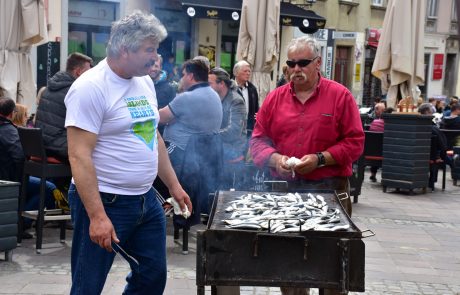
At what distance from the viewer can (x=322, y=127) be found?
4.59 meters

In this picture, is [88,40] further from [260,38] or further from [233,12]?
[260,38]

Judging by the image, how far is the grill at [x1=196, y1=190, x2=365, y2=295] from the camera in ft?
11.5

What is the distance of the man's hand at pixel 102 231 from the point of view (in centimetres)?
349

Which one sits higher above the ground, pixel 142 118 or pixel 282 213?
pixel 142 118

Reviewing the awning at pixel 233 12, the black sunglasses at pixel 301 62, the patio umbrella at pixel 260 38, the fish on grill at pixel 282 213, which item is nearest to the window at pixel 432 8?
the awning at pixel 233 12

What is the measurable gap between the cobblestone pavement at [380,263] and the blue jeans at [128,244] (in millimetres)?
1575

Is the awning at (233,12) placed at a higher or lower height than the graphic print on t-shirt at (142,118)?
higher

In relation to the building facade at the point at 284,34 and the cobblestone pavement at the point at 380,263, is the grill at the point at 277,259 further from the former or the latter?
the building facade at the point at 284,34

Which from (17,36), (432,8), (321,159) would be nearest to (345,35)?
(432,8)

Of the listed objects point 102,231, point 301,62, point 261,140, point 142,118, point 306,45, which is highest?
point 306,45

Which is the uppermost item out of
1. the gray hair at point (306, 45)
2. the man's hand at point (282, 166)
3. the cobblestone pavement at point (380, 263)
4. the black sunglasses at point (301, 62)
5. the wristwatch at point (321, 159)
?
the gray hair at point (306, 45)

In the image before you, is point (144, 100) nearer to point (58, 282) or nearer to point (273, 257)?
point (273, 257)

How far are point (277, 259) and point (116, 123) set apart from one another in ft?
3.27

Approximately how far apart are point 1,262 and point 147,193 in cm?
280
